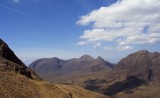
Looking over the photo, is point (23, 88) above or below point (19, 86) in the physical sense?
below

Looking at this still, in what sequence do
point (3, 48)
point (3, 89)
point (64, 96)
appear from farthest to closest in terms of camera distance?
point (3, 48)
point (64, 96)
point (3, 89)

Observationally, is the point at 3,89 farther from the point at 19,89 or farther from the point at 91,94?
the point at 91,94

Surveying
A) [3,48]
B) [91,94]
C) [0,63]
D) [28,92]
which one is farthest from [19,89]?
[91,94]

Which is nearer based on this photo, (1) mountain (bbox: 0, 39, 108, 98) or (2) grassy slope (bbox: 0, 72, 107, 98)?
(2) grassy slope (bbox: 0, 72, 107, 98)

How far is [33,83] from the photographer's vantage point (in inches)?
3708

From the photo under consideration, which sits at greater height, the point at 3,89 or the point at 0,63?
the point at 0,63

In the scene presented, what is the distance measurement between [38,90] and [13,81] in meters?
8.01

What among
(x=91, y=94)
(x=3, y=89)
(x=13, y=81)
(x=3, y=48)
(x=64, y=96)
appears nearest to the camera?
(x=3, y=89)

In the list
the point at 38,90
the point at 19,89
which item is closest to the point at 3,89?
the point at 19,89

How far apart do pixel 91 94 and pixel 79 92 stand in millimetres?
6322

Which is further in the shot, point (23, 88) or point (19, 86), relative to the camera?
point (23, 88)

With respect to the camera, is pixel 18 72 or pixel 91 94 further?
pixel 91 94

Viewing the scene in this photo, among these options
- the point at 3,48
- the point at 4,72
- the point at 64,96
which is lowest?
the point at 64,96

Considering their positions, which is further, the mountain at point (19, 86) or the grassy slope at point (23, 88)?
the mountain at point (19, 86)
